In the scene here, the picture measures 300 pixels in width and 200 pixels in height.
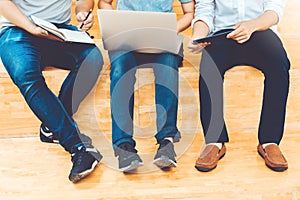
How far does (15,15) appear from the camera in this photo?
145 centimetres

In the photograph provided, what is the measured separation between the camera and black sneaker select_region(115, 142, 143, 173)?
4.46ft

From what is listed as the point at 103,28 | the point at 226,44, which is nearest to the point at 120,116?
the point at 103,28

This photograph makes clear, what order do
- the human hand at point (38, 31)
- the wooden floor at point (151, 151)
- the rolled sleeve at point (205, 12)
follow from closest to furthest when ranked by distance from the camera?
1. the wooden floor at point (151, 151)
2. the human hand at point (38, 31)
3. the rolled sleeve at point (205, 12)

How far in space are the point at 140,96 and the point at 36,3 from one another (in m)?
0.46

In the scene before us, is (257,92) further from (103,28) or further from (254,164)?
(103,28)

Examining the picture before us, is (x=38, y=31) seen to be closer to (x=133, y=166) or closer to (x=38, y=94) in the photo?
(x=38, y=94)

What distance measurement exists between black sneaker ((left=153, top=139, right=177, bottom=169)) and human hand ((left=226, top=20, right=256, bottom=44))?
38cm

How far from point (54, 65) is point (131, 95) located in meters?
0.30

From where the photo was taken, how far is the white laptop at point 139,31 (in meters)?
1.37

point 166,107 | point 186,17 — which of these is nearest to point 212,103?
point 166,107

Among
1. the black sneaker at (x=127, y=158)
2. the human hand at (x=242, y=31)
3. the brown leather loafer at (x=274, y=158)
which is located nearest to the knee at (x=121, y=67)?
the black sneaker at (x=127, y=158)

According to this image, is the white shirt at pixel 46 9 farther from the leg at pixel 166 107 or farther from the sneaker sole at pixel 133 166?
the sneaker sole at pixel 133 166

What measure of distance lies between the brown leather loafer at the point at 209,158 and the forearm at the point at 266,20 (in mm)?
391

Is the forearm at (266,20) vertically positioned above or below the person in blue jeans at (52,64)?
above
